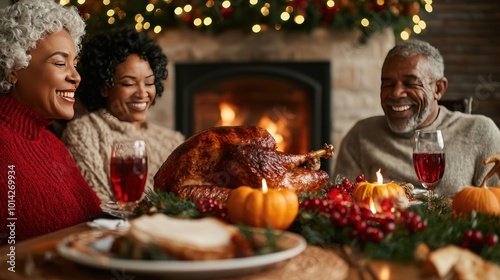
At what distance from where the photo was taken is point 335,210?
3.78ft

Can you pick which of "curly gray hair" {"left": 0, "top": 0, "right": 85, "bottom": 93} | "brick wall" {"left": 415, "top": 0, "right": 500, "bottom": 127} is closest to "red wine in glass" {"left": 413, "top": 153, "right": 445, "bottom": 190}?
"curly gray hair" {"left": 0, "top": 0, "right": 85, "bottom": 93}

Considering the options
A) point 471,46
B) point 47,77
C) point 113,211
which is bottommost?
point 113,211

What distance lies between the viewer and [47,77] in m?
1.74

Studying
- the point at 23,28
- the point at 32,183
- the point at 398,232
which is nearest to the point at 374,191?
the point at 398,232

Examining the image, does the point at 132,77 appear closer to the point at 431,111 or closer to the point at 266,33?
the point at 431,111

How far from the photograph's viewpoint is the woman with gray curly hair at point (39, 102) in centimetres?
163

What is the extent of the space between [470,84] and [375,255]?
12.6 feet

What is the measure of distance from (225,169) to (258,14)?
2.50m

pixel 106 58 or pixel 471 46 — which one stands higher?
pixel 471 46

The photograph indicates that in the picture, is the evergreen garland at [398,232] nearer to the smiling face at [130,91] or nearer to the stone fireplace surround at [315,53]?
the smiling face at [130,91]

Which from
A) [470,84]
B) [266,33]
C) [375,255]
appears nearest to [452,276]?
[375,255]

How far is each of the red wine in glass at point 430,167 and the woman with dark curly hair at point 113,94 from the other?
1154mm

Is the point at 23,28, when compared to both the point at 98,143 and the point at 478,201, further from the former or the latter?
the point at 478,201

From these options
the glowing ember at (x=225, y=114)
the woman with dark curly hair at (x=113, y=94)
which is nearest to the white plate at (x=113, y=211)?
the woman with dark curly hair at (x=113, y=94)
